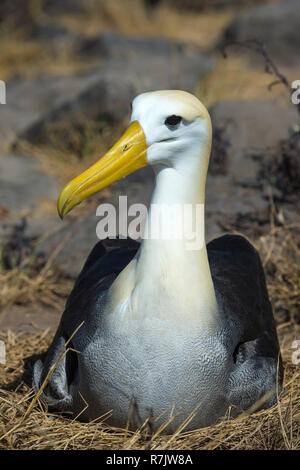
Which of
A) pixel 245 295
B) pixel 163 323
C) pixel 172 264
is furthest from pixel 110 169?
pixel 245 295

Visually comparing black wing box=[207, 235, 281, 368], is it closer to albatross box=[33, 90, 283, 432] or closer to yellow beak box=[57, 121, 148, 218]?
albatross box=[33, 90, 283, 432]

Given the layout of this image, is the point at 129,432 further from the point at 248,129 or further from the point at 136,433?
the point at 248,129

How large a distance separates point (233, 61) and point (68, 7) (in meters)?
4.91

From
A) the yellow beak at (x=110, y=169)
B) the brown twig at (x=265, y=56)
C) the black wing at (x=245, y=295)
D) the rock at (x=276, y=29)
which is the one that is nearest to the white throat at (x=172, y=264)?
the yellow beak at (x=110, y=169)

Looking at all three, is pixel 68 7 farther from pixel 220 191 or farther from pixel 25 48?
pixel 220 191

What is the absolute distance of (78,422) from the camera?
2904mm

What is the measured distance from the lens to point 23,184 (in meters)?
6.73

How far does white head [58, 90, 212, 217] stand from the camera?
248cm

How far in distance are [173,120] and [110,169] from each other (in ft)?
0.94

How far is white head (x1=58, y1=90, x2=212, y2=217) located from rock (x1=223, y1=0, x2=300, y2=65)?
328 inches

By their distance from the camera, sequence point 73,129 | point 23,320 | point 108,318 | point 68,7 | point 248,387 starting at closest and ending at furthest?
1. point 108,318
2. point 248,387
3. point 23,320
4. point 73,129
5. point 68,7

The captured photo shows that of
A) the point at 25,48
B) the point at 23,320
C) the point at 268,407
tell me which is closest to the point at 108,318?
the point at 268,407
